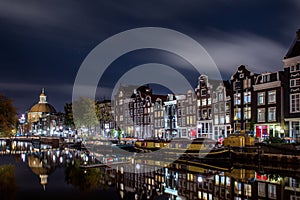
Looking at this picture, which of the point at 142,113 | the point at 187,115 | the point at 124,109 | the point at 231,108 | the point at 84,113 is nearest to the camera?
the point at 231,108

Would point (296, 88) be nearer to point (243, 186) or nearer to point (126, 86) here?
point (243, 186)

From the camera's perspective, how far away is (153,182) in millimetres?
38281

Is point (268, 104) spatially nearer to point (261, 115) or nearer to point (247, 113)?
point (261, 115)

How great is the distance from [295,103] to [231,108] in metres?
16.4

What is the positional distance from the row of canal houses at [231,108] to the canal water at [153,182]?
61.3 ft

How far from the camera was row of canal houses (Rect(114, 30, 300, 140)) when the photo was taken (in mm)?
62250

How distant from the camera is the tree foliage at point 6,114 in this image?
161ft

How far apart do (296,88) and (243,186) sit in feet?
109

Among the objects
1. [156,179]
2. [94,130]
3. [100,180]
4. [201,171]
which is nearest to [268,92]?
[201,171]

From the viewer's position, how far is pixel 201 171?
149 ft

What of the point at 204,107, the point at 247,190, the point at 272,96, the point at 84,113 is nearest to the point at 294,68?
the point at 272,96

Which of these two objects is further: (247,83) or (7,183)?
(247,83)

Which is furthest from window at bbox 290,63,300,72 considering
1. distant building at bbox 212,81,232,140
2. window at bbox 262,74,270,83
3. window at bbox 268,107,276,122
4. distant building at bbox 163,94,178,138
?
distant building at bbox 163,94,178,138

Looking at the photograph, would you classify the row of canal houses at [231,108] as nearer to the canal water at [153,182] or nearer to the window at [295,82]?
the window at [295,82]
